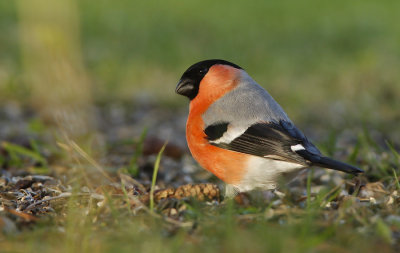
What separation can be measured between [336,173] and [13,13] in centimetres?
972

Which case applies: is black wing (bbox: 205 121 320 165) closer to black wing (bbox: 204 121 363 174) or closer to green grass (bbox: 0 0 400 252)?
black wing (bbox: 204 121 363 174)

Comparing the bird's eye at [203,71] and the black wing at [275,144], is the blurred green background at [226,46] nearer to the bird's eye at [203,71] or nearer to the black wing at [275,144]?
the bird's eye at [203,71]

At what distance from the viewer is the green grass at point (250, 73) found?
231 cm

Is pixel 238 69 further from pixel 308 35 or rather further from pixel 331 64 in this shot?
pixel 308 35

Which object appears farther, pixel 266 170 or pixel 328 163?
pixel 266 170

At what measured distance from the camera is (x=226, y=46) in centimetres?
1009

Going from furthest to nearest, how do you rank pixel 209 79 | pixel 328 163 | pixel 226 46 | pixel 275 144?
pixel 226 46 < pixel 209 79 < pixel 275 144 < pixel 328 163

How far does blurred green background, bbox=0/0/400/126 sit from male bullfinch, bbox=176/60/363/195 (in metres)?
2.43

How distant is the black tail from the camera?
2.84 meters

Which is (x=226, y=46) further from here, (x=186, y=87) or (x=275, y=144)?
(x=275, y=144)

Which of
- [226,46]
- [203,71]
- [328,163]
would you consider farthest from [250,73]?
[328,163]

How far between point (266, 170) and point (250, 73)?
5.22 m

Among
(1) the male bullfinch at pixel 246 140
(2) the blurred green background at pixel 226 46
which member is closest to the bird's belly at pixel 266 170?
Answer: (1) the male bullfinch at pixel 246 140

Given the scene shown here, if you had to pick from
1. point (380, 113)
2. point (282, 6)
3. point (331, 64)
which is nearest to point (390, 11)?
point (282, 6)
